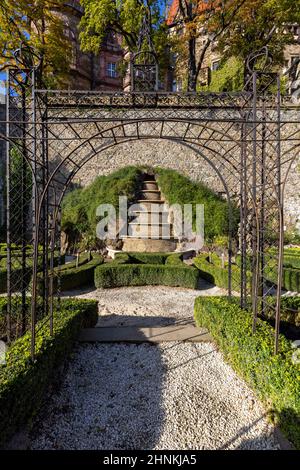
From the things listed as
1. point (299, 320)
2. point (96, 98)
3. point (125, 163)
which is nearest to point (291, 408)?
point (299, 320)

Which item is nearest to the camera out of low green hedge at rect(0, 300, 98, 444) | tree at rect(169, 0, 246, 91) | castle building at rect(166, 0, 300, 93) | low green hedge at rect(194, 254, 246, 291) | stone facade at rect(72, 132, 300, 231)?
low green hedge at rect(0, 300, 98, 444)

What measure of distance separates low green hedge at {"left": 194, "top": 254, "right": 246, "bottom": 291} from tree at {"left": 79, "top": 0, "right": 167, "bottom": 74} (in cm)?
1088

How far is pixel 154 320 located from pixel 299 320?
8.52 feet

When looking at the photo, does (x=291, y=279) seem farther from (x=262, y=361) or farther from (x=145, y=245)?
(x=145, y=245)

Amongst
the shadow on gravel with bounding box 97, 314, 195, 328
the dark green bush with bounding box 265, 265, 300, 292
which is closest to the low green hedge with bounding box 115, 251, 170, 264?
the dark green bush with bounding box 265, 265, 300, 292

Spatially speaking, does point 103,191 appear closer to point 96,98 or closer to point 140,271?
point 140,271

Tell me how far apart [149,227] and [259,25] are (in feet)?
35.4

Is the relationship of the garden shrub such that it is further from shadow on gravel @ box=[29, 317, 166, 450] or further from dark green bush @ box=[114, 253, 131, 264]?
shadow on gravel @ box=[29, 317, 166, 450]

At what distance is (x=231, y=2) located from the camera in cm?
1244

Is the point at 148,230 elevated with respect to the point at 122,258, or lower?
elevated

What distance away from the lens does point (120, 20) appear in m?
13.9

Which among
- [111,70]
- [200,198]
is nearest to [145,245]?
[200,198]

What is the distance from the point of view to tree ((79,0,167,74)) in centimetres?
1284

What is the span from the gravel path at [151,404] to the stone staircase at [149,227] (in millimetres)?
7429
